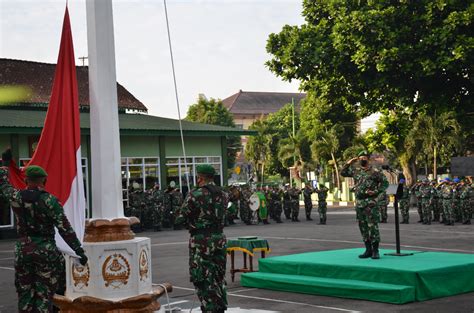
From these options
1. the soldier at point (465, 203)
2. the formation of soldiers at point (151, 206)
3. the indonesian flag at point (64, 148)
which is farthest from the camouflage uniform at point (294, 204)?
the indonesian flag at point (64, 148)

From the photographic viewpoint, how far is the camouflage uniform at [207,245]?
27.7 ft

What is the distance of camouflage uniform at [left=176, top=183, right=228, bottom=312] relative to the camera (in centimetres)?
843

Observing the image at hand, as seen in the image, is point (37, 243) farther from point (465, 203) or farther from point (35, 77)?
point (35, 77)

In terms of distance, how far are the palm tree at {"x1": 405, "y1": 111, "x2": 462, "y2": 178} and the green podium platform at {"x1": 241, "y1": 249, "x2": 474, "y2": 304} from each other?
24.3 m

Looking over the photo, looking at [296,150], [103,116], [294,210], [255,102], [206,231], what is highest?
[255,102]

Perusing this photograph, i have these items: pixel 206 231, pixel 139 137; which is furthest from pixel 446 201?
pixel 206 231

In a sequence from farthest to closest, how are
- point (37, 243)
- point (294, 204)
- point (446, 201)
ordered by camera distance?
point (294, 204)
point (446, 201)
point (37, 243)

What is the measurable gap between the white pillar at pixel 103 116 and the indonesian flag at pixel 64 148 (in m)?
0.30

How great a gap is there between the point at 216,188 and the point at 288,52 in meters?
22.2

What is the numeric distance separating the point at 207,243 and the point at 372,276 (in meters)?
3.39

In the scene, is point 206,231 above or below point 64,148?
below

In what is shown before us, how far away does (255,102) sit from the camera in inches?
4587

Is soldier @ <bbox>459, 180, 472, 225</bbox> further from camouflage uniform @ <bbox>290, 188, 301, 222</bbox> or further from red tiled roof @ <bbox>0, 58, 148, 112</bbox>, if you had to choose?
red tiled roof @ <bbox>0, 58, 148, 112</bbox>

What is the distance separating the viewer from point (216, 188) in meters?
8.60
